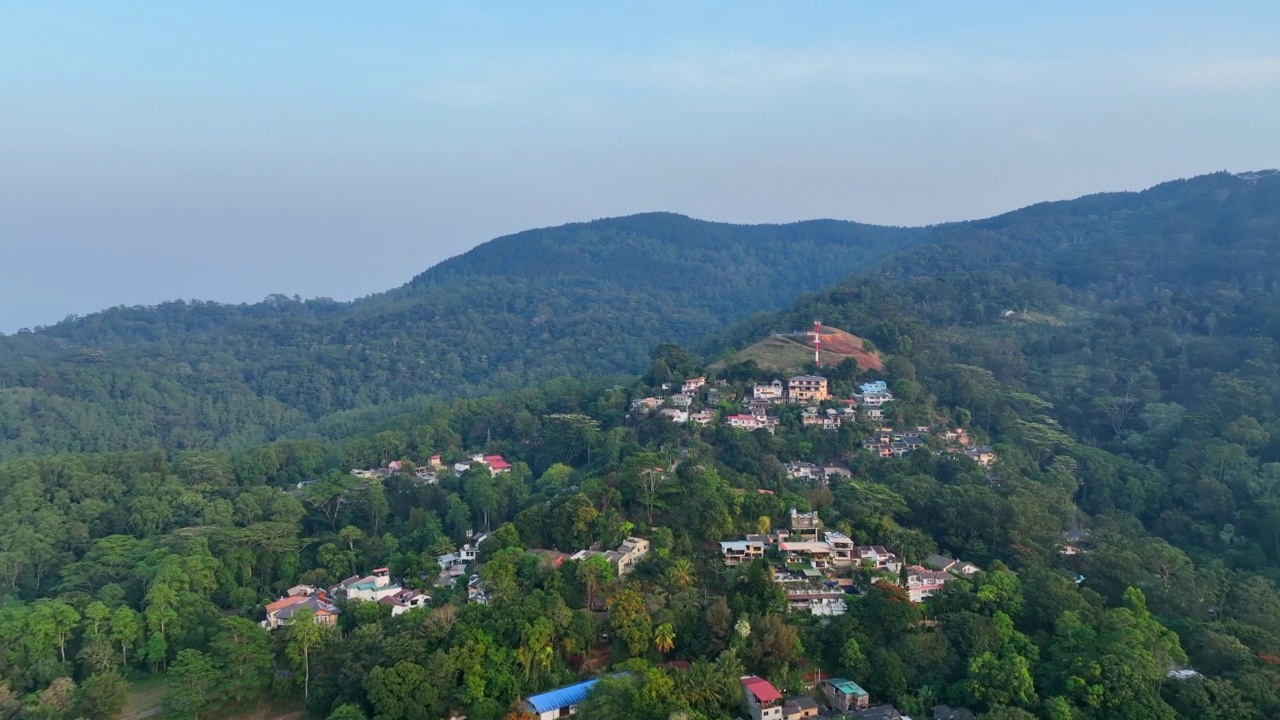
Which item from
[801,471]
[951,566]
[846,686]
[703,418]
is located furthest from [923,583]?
[703,418]

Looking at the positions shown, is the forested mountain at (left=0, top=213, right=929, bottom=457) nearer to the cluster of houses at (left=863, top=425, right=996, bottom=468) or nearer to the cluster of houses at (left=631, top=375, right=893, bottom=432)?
the cluster of houses at (left=631, top=375, right=893, bottom=432)

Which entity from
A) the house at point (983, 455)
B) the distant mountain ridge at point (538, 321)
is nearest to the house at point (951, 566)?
the house at point (983, 455)

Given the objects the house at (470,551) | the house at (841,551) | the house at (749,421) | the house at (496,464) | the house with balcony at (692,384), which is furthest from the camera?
the house with balcony at (692,384)

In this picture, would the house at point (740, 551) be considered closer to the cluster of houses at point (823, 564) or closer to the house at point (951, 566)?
the cluster of houses at point (823, 564)

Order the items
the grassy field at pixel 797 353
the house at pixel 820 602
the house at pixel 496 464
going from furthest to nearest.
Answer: the grassy field at pixel 797 353
the house at pixel 496 464
the house at pixel 820 602

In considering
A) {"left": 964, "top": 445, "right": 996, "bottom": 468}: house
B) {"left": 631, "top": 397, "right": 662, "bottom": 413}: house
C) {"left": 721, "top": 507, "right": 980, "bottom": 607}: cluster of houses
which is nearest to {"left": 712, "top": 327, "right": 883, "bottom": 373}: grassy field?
{"left": 631, "top": 397, "right": 662, "bottom": 413}: house

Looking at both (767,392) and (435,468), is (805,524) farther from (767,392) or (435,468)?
(435,468)

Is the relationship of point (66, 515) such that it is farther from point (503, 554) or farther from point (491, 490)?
point (503, 554)
